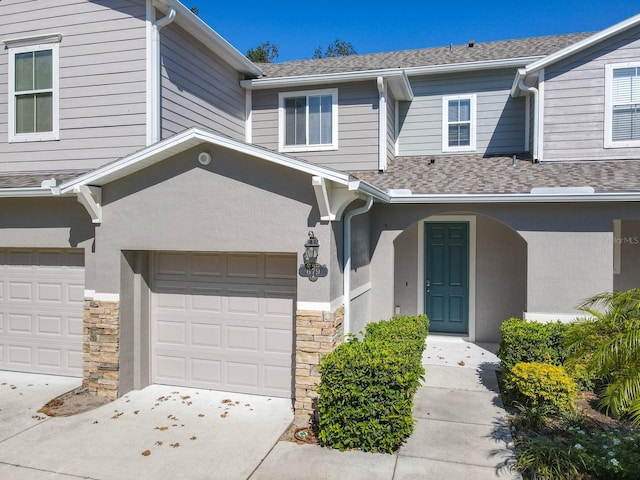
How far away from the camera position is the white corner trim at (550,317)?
25.6ft

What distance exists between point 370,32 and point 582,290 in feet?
85.7

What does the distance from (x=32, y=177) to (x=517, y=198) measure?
26.6 ft

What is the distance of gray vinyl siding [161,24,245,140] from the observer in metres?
8.29

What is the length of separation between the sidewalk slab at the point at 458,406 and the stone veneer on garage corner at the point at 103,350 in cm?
428

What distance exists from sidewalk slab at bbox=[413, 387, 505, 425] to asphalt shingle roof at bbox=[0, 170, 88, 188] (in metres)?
6.46

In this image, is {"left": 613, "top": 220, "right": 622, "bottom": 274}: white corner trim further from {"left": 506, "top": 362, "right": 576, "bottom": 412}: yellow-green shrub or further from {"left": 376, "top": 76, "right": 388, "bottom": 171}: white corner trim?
{"left": 506, "top": 362, "right": 576, "bottom": 412}: yellow-green shrub

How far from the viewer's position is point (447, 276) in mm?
10359

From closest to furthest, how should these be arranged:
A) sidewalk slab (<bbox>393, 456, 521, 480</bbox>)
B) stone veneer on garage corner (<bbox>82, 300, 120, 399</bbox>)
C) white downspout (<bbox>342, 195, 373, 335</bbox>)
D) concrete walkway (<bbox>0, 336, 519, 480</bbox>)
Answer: sidewalk slab (<bbox>393, 456, 521, 480</bbox>)
concrete walkway (<bbox>0, 336, 519, 480</bbox>)
white downspout (<bbox>342, 195, 373, 335</bbox>)
stone veneer on garage corner (<bbox>82, 300, 120, 399</bbox>)

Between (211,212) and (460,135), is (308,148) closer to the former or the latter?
(460,135)

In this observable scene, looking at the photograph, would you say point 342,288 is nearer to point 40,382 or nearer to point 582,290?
point 582,290

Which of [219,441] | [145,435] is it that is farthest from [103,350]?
[219,441]

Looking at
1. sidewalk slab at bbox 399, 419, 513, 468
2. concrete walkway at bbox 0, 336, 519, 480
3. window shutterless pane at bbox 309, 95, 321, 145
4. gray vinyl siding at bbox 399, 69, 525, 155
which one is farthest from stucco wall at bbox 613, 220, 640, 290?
window shutterless pane at bbox 309, 95, 321, 145

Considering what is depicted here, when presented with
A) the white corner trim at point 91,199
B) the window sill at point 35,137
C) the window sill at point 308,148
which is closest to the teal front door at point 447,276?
the window sill at point 308,148

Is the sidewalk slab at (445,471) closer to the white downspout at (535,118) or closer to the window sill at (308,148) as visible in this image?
the white downspout at (535,118)
